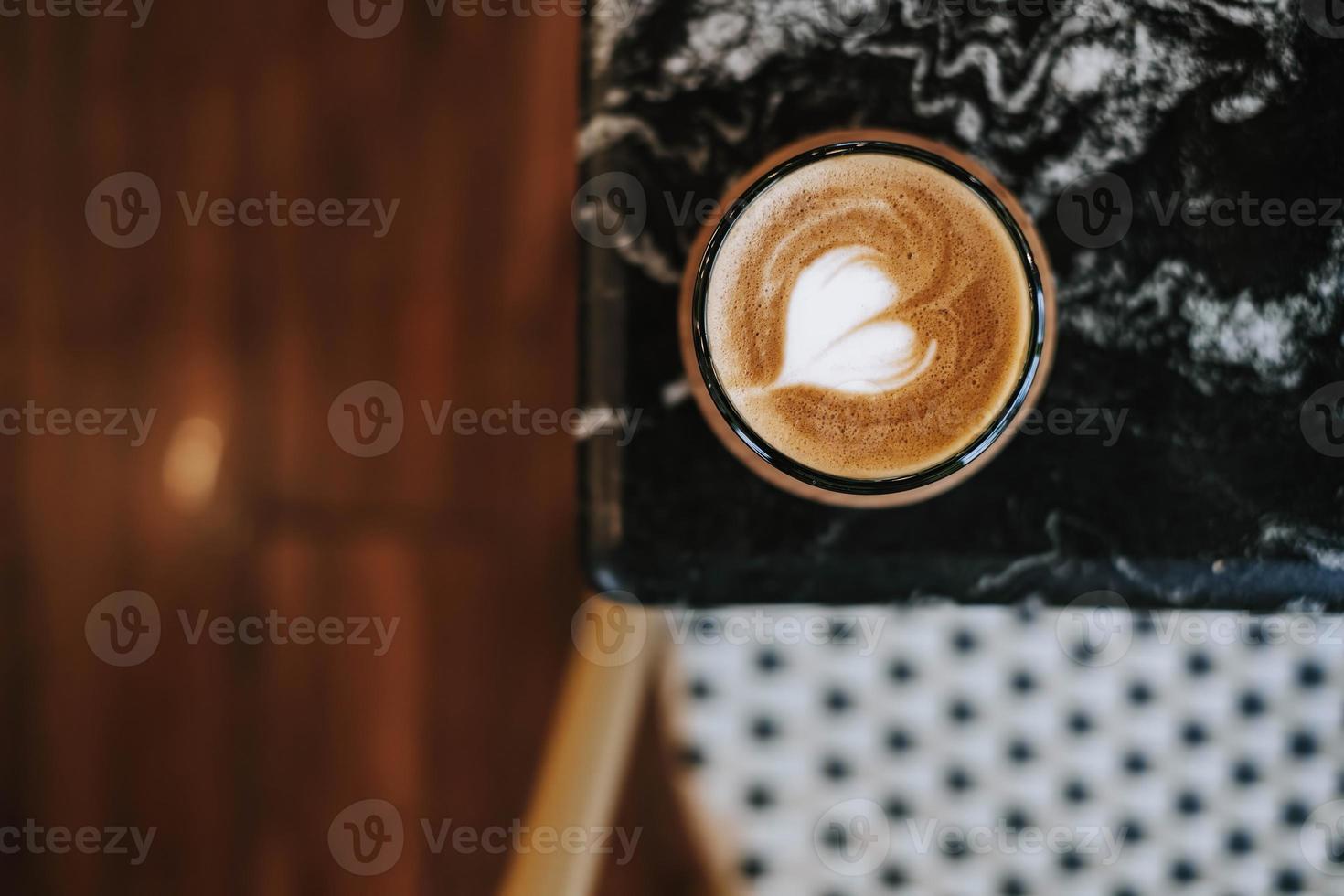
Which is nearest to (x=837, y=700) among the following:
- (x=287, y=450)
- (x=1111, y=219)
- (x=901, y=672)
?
(x=901, y=672)

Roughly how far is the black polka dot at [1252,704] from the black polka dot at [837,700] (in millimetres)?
275

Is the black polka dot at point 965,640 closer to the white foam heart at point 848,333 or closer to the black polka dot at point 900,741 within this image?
the black polka dot at point 900,741

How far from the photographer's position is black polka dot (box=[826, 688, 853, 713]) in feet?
2.18

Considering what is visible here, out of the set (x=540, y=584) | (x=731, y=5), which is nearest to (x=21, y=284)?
(x=540, y=584)

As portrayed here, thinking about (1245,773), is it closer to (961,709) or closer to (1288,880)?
(1288,880)

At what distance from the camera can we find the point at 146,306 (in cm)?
92

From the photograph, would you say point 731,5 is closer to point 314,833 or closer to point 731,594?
point 731,594

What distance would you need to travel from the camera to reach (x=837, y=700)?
67 centimetres

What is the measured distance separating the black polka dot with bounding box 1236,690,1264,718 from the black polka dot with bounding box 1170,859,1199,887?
0.12 m

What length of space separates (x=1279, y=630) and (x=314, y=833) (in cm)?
87

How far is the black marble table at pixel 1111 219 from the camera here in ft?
1.77

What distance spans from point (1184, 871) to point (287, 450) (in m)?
0.86

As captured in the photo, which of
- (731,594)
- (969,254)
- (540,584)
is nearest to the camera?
(969,254)

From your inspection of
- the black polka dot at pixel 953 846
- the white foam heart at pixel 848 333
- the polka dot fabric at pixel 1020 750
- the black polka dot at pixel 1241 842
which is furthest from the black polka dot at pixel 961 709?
the white foam heart at pixel 848 333
